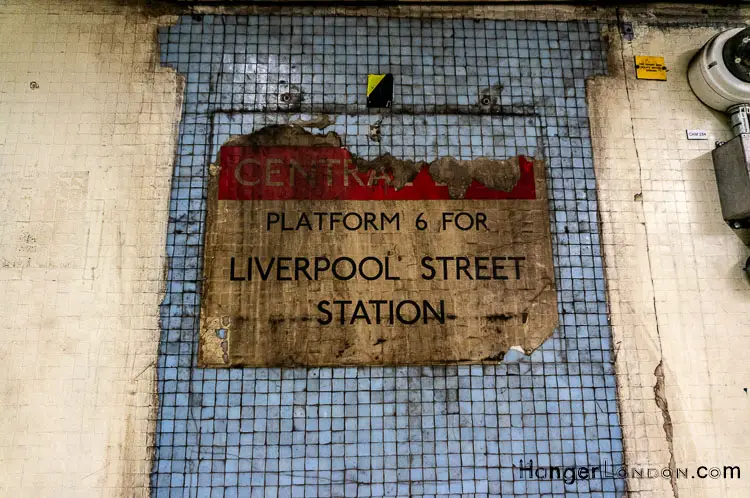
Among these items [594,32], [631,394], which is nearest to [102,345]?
[631,394]

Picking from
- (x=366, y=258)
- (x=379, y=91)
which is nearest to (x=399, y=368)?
(x=366, y=258)

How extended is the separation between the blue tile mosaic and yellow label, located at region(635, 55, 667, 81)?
0.67ft

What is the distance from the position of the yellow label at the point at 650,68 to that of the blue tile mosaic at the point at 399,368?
0.20 meters

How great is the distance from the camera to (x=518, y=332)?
2432 mm

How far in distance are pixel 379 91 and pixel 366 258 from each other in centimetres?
90

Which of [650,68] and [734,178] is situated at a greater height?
[650,68]

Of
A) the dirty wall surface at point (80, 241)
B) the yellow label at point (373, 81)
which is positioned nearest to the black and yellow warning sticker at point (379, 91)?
the yellow label at point (373, 81)

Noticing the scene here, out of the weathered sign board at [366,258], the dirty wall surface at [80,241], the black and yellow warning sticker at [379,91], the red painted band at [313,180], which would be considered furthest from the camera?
the black and yellow warning sticker at [379,91]

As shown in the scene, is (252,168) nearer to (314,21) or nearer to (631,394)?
(314,21)

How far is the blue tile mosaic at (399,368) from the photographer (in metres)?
2.28

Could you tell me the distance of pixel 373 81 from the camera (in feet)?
8.77

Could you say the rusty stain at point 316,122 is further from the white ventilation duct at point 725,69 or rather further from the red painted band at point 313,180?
the white ventilation duct at point 725,69

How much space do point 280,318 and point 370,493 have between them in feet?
2.94

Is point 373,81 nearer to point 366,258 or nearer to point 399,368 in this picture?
point 366,258
